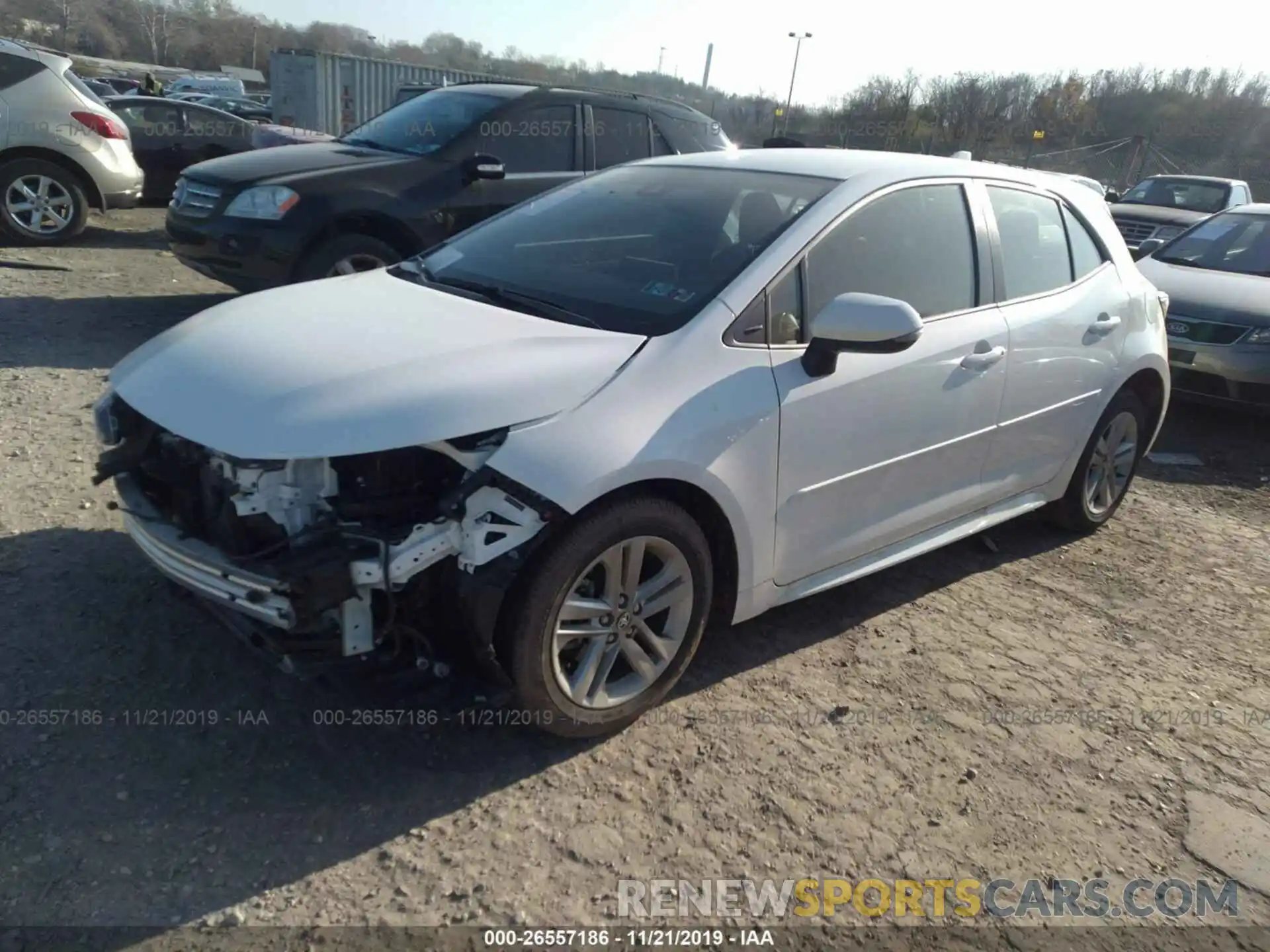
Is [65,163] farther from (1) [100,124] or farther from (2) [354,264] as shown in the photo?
(2) [354,264]

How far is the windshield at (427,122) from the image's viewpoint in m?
7.06

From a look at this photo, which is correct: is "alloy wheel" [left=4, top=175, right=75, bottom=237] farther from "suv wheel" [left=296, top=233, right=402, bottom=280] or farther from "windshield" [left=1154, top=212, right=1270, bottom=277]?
"windshield" [left=1154, top=212, right=1270, bottom=277]

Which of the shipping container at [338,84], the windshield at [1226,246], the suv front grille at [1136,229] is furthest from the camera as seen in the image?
the shipping container at [338,84]

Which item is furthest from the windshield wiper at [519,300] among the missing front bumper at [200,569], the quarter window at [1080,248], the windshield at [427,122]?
the windshield at [427,122]

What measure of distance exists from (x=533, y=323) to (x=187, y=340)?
1120mm

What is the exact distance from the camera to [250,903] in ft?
7.39

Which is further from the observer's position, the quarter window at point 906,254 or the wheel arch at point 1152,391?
the wheel arch at point 1152,391

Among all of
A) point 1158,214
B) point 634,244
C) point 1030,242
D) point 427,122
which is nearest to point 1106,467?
point 1030,242

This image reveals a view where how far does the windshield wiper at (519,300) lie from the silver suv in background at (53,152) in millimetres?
7397

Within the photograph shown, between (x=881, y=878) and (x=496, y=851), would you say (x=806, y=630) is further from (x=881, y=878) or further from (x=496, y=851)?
(x=496, y=851)

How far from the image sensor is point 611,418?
2676mm

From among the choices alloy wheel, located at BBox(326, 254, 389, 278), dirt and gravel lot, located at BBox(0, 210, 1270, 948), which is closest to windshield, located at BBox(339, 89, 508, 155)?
alloy wheel, located at BBox(326, 254, 389, 278)

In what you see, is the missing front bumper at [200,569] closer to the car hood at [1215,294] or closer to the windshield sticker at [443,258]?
the windshield sticker at [443,258]

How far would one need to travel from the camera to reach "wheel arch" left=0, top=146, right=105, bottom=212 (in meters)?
8.78
